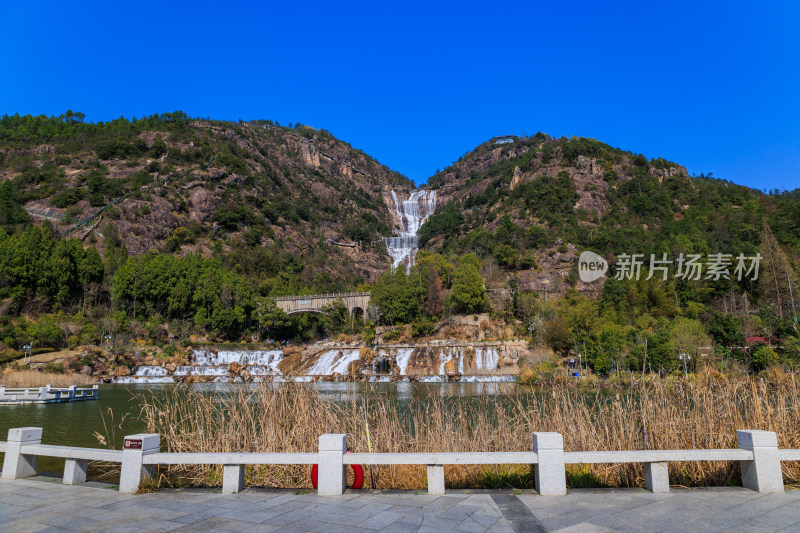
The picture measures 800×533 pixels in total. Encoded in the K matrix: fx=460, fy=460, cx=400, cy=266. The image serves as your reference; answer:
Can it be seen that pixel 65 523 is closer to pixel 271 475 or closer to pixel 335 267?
pixel 271 475

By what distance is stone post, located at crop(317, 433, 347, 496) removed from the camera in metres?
5.54

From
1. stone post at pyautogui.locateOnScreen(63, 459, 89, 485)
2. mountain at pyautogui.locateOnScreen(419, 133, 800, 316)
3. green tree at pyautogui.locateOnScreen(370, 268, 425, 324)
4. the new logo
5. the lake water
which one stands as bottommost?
the lake water

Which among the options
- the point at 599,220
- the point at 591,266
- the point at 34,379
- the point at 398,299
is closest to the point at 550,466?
the point at 34,379

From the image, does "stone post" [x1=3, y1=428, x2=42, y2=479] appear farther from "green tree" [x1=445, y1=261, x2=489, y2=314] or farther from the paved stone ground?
"green tree" [x1=445, y1=261, x2=489, y2=314]

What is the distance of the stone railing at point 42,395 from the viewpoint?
2270 cm

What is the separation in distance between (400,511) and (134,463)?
3.53 metres

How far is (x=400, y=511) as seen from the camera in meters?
4.79

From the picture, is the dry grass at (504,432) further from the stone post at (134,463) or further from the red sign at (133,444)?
the red sign at (133,444)

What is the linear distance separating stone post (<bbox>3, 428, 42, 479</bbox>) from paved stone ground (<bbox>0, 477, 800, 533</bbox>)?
912 millimetres

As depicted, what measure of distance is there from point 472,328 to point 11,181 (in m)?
74.8

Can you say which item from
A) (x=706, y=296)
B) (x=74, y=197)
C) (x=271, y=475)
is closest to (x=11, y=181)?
(x=74, y=197)

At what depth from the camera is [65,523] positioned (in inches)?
176

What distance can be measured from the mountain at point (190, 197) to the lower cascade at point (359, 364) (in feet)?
77.4

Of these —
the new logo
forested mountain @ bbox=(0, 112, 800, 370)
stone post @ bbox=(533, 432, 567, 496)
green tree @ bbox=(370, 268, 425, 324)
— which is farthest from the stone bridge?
stone post @ bbox=(533, 432, 567, 496)
